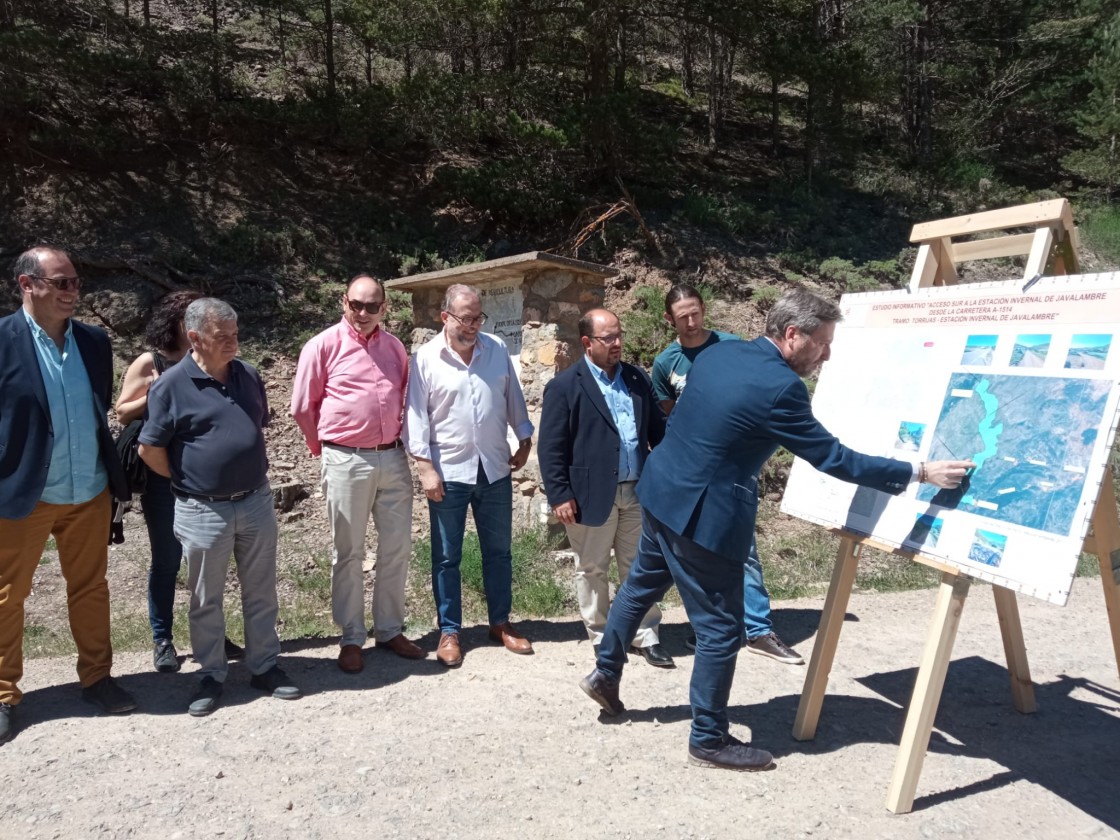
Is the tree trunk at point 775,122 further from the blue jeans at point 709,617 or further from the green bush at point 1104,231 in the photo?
the blue jeans at point 709,617

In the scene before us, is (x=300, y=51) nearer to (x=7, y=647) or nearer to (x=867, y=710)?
(x=7, y=647)

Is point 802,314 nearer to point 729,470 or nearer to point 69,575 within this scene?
point 729,470

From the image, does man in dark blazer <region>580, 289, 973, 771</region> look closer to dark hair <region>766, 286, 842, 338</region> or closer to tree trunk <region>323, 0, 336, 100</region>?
dark hair <region>766, 286, 842, 338</region>

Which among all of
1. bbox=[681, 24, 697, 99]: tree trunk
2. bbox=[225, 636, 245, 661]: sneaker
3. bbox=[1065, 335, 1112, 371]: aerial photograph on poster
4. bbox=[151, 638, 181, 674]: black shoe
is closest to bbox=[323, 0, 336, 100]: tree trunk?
bbox=[681, 24, 697, 99]: tree trunk

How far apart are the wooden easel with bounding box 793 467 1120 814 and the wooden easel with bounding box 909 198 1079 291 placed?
37.1 inches

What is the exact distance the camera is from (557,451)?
420 cm

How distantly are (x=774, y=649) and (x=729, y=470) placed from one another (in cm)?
172

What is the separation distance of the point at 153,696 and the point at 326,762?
1.09 metres

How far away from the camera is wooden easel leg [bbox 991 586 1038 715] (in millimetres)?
3807

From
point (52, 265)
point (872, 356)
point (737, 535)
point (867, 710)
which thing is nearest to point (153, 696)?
point (52, 265)

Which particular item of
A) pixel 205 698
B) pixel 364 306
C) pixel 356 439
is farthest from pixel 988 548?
pixel 205 698

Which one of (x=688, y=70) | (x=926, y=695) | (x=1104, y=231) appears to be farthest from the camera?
(x=688, y=70)

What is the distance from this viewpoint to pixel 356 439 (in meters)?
4.07

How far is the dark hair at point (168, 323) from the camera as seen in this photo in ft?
12.9
